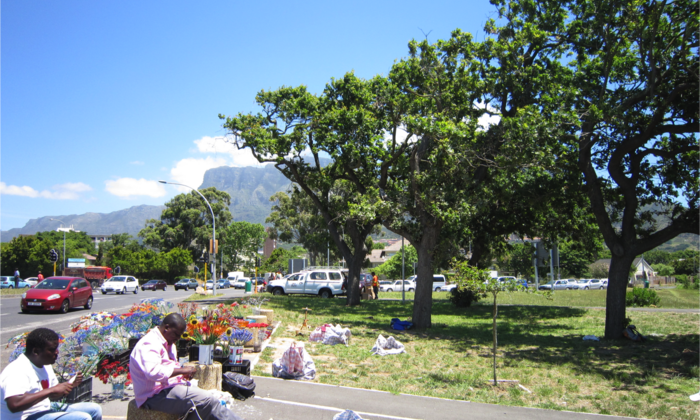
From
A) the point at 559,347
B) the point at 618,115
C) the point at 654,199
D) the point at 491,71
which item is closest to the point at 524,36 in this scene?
the point at 491,71

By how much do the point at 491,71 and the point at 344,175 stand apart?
30.9 ft

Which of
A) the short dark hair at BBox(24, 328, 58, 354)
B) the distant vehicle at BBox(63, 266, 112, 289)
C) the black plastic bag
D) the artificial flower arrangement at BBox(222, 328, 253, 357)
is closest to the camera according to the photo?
the short dark hair at BBox(24, 328, 58, 354)

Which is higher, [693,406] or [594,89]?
[594,89]

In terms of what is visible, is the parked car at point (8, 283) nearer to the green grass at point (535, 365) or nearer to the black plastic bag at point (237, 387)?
the green grass at point (535, 365)

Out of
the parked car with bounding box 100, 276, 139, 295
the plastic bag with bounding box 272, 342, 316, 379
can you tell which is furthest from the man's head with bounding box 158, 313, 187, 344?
the parked car with bounding box 100, 276, 139, 295

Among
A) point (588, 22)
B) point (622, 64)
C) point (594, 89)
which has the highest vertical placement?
point (588, 22)

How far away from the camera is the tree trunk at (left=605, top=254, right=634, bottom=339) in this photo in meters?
13.8

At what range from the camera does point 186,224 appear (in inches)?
3041

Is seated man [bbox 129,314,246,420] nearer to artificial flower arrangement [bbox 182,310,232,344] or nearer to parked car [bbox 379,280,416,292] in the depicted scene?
artificial flower arrangement [bbox 182,310,232,344]

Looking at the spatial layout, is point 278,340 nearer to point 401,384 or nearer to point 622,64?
point 401,384

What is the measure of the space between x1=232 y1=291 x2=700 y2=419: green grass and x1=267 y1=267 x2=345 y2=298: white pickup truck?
14.5m

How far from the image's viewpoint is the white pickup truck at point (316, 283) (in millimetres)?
32000

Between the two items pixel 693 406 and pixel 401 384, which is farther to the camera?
pixel 401 384

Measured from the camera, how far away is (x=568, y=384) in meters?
8.62
